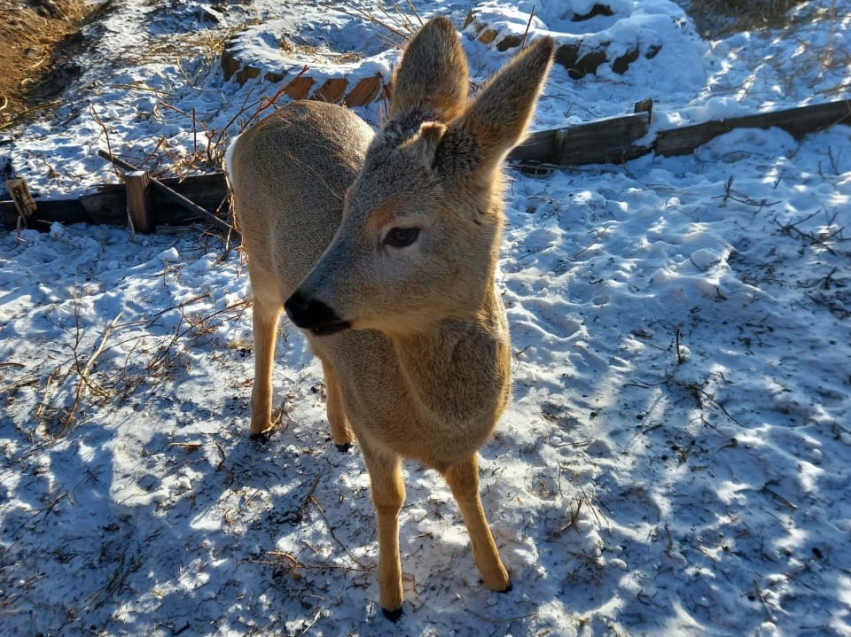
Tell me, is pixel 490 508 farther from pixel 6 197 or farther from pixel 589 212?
pixel 6 197

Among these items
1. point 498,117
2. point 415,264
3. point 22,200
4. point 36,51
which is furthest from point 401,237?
point 36,51

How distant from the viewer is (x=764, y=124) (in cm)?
553

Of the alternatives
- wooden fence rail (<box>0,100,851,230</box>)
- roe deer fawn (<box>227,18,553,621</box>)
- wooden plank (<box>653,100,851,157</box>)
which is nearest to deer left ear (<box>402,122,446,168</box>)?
roe deer fawn (<box>227,18,553,621</box>)

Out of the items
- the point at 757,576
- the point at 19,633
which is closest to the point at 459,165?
the point at 757,576

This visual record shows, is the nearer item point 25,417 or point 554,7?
point 25,417

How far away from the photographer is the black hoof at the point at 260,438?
11.9 ft

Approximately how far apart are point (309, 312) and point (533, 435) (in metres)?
1.92

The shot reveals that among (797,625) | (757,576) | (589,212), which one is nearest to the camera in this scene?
(797,625)

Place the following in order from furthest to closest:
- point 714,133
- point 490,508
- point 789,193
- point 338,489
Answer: point 714,133, point 789,193, point 338,489, point 490,508

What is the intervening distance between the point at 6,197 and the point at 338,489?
14.6 feet

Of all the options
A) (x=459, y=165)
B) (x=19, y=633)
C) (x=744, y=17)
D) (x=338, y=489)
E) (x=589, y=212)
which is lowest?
(x=19, y=633)

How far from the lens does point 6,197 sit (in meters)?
5.43

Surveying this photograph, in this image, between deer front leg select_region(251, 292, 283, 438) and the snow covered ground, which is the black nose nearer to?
the snow covered ground

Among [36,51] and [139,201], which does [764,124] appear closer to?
[139,201]
